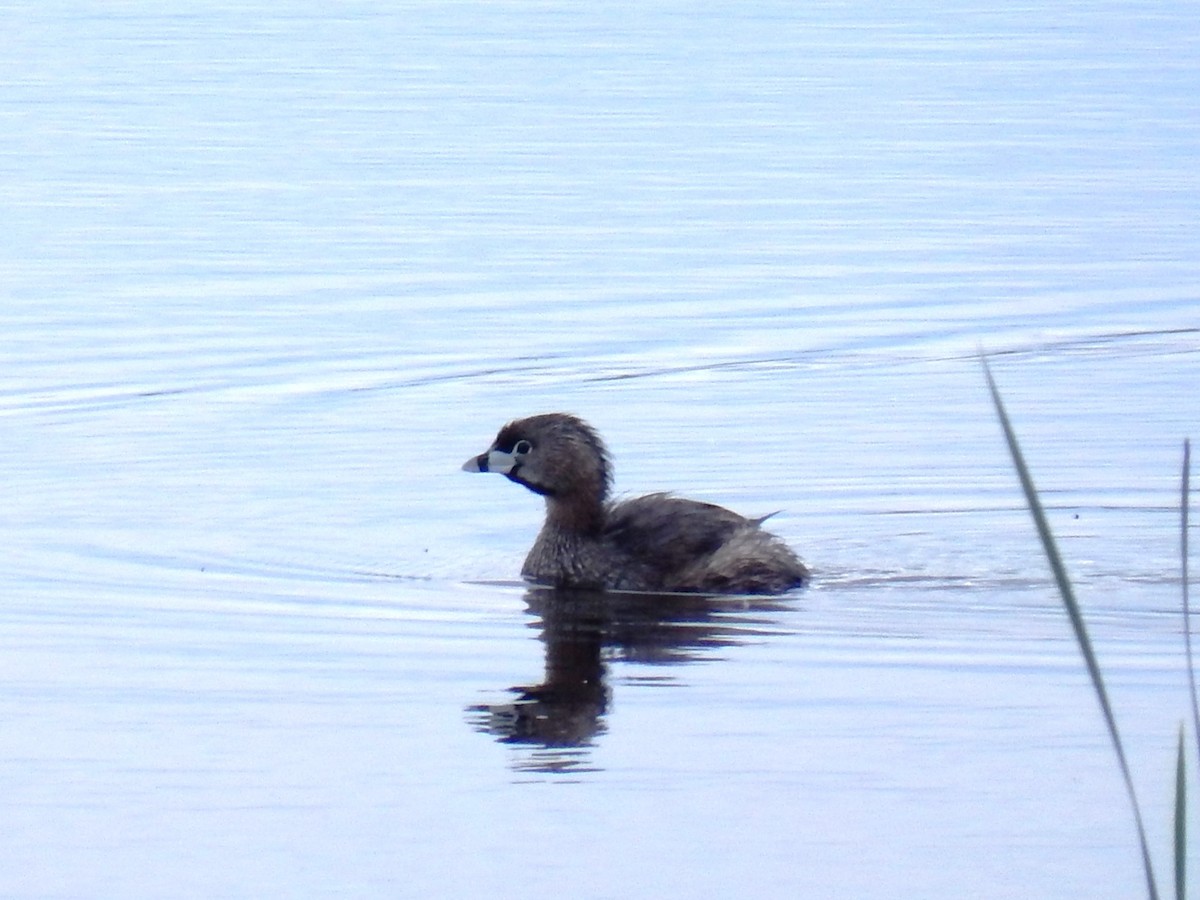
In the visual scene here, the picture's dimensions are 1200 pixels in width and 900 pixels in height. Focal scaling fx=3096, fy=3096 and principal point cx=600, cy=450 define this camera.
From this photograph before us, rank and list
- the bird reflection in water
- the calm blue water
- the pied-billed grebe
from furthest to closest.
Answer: the pied-billed grebe, the bird reflection in water, the calm blue water

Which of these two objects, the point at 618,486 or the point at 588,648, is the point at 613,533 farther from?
the point at 618,486

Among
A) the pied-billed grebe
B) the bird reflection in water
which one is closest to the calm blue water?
the bird reflection in water

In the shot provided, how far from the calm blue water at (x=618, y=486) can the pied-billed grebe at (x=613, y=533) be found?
0.64 ft

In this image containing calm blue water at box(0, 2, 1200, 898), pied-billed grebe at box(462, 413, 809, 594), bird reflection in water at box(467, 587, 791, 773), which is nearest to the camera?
calm blue water at box(0, 2, 1200, 898)

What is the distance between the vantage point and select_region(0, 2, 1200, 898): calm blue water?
24.7 feet

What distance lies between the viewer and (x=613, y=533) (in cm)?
1147

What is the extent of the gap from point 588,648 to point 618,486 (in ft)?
10.6

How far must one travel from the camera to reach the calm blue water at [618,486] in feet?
24.7

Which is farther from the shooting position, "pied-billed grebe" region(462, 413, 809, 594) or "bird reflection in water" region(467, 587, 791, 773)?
"pied-billed grebe" region(462, 413, 809, 594)

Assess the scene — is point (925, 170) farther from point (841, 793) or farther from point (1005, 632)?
point (841, 793)

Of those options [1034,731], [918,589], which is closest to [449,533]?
[918,589]

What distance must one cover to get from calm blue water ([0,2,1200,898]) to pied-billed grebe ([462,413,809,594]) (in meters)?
0.20

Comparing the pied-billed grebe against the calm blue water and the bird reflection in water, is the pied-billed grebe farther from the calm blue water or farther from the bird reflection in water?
the calm blue water

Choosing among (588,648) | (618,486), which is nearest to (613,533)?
(588,648)
